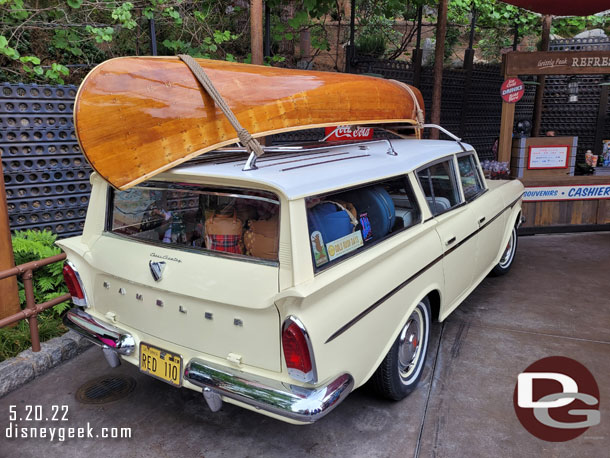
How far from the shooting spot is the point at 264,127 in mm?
3217

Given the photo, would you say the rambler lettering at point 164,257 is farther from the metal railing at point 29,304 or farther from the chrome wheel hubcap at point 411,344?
the chrome wheel hubcap at point 411,344

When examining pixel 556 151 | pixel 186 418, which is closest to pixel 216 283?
pixel 186 418

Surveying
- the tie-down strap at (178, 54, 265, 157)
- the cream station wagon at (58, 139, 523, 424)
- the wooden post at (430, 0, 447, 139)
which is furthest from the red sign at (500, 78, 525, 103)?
the tie-down strap at (178, 54, 265, 157)

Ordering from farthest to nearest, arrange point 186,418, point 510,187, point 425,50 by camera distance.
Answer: point 425,50
point 510,187
point 186,418

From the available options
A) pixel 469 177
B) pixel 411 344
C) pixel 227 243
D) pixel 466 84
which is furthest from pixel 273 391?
pixel 466 84

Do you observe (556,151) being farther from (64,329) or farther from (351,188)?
(64,329)

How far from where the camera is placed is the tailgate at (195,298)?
2.37 meters

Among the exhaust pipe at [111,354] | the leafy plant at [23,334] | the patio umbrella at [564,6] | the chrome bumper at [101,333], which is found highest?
the patio umbrella at [564,6]

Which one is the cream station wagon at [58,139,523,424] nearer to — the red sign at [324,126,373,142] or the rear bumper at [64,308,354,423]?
the rear bumper at [64,308,354,423]

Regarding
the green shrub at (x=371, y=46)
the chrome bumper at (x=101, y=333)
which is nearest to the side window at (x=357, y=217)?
the chrome bumper at (x=101, y=333)

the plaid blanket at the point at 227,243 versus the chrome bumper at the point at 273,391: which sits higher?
the plaid blanket at the point at 227,243

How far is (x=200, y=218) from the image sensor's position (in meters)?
2.85

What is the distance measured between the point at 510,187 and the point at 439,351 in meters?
2.32

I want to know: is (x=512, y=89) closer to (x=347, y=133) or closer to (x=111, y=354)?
(x=347, y=133)
